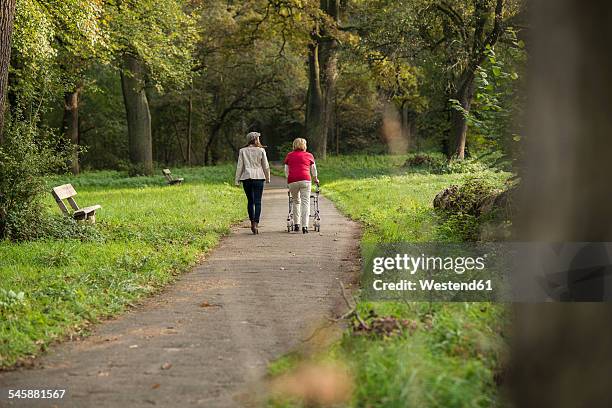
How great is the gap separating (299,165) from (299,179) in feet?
0.91

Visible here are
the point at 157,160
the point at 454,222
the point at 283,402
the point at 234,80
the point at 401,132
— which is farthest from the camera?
the point at 157,160

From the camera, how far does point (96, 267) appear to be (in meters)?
10.0

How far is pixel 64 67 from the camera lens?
27672 mm


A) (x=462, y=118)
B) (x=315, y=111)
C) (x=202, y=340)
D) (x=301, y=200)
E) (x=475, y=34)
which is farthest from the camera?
(x=315, y=111)

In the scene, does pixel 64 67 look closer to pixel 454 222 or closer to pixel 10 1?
pixel 10 1

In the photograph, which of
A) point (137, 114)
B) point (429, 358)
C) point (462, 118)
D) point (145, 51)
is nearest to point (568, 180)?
point (429, 358)

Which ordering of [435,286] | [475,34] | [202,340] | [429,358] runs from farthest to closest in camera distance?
[475,34] → [435,286] → [202,340] → [429,358]

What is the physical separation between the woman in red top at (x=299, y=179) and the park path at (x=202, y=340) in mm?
3324

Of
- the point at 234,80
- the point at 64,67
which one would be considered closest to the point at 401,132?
the point at 234,80

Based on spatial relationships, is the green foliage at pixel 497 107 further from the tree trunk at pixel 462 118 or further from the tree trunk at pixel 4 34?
the tree trunk at pixel 462 118

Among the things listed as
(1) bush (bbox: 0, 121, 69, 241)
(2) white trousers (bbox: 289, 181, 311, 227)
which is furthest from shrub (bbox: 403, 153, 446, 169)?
(1) bush (bbox: 0, 121, 69, 241)

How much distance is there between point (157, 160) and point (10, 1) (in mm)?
51972

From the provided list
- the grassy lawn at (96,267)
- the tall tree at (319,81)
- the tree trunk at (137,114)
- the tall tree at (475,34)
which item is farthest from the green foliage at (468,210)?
the tall tree at (319,81)

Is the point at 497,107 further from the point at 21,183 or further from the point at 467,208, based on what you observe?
the point at 21,183
